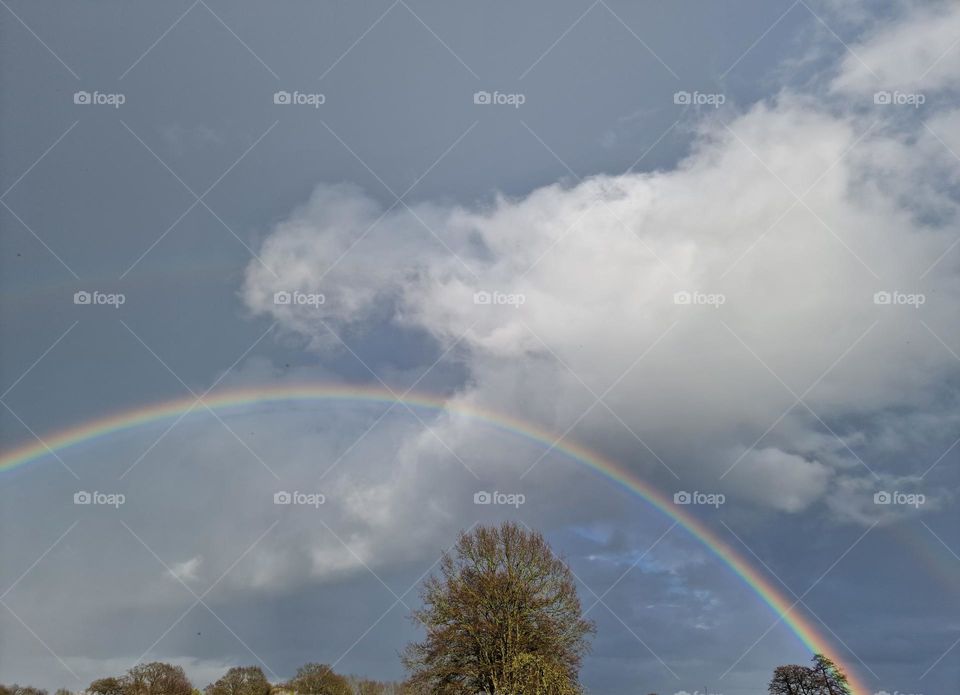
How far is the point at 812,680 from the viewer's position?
295 ft

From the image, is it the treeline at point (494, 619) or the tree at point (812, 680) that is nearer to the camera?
the treeline at point (494, 619)

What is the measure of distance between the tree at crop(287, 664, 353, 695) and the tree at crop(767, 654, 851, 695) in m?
70.6

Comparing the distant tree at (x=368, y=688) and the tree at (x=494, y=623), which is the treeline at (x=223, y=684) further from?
the tree at (x=494, y=623)

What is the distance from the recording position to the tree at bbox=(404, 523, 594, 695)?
156ft

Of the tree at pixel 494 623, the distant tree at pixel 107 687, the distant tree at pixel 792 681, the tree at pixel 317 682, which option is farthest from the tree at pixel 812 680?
the distant tree at pixel 107 687

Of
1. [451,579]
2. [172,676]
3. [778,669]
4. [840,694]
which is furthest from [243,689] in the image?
[451,579]

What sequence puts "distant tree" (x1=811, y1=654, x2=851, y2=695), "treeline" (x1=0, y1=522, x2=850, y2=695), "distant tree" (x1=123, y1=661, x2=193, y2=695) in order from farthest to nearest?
"distant tree" (x1=123, y1=661, x2=193, y2=695) < "distant tree" (x1=811, y1=654, x2=851, y2=695) < "treeline" (x1=0, y1=522, x2=850, y2=695)

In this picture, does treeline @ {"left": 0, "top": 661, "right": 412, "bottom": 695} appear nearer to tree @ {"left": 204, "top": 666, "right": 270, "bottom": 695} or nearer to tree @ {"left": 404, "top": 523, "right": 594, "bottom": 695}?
tree @ {"left": 204, "top": 666, "right": 270, "bottom": 695}

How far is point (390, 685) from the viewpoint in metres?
166

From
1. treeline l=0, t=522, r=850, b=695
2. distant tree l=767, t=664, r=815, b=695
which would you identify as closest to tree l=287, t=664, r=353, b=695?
distant tree l=767, t=664, r=815, b=695

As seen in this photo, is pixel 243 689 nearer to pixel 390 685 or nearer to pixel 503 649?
pixel 390 685

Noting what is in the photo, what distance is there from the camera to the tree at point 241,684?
138 metres

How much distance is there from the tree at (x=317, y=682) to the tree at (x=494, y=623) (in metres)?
95.1

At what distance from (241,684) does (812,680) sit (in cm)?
9177
